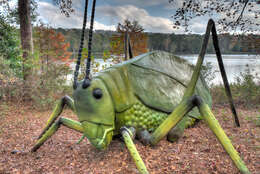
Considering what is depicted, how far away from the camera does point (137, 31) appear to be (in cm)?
1121

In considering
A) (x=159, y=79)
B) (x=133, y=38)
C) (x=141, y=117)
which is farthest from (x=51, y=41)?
(x=141, y=117)

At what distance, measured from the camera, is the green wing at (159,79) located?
1994 millimetres

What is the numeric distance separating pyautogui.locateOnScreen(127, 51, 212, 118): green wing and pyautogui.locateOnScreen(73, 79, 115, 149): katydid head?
1.48 ft

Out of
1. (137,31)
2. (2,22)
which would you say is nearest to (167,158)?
(2,22)

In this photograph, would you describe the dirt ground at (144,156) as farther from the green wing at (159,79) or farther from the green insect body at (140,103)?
the green wing at (159,79)

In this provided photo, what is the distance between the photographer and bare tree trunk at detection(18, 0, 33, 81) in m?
6.52

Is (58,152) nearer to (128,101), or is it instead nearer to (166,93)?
(128,101)

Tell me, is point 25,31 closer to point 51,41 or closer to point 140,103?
point 140,103

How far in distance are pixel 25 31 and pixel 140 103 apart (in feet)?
21.7

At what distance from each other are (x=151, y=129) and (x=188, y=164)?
1.61 ft

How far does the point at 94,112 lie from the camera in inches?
60.2

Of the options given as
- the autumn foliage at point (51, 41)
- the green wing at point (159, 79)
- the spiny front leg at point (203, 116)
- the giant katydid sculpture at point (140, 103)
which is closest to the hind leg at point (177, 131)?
the giant katydid sculpture at point (140, 103)

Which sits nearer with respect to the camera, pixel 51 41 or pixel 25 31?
pixel 25 31

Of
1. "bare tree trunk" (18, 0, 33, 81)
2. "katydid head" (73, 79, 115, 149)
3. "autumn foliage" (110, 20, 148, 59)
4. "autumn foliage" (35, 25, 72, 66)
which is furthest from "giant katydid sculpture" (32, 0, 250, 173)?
"autumn foliage" (35, 25, 72, 66)
